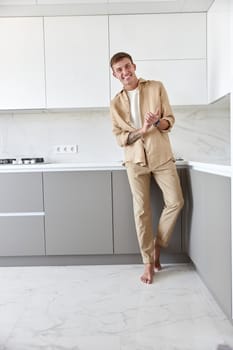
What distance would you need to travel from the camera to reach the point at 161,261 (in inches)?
115

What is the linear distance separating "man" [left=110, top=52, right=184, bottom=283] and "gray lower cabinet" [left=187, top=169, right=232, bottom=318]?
176 mm

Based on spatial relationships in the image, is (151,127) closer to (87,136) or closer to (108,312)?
(87,136)

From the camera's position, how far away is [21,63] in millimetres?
3029

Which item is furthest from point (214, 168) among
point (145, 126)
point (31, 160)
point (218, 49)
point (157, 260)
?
point (31, 160)

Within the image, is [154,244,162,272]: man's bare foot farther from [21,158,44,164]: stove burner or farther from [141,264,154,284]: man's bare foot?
[21,158,44,164]: stove burner

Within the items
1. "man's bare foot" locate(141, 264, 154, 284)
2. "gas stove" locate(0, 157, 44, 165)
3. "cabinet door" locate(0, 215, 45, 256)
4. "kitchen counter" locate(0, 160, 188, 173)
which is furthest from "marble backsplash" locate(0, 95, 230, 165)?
"man's bare foot" locate(141, 264, 154, 284)

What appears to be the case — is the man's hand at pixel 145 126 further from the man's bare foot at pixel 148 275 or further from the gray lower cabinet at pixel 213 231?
the man's bare foot at pixel 148 275

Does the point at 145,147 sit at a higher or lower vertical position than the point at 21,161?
higher

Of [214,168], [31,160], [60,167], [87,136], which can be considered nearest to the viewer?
[214,168]

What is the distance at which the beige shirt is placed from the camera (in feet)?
8.24

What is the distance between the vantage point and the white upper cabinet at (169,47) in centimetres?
298

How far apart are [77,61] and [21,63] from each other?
47 centimetres

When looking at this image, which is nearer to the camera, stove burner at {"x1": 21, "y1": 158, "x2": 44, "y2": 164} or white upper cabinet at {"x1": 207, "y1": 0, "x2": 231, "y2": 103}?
white upper cabinet at {"x1": 207, "y1": 0, "x2": 231, "y2": 103}

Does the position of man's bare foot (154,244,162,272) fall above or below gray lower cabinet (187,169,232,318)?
below
